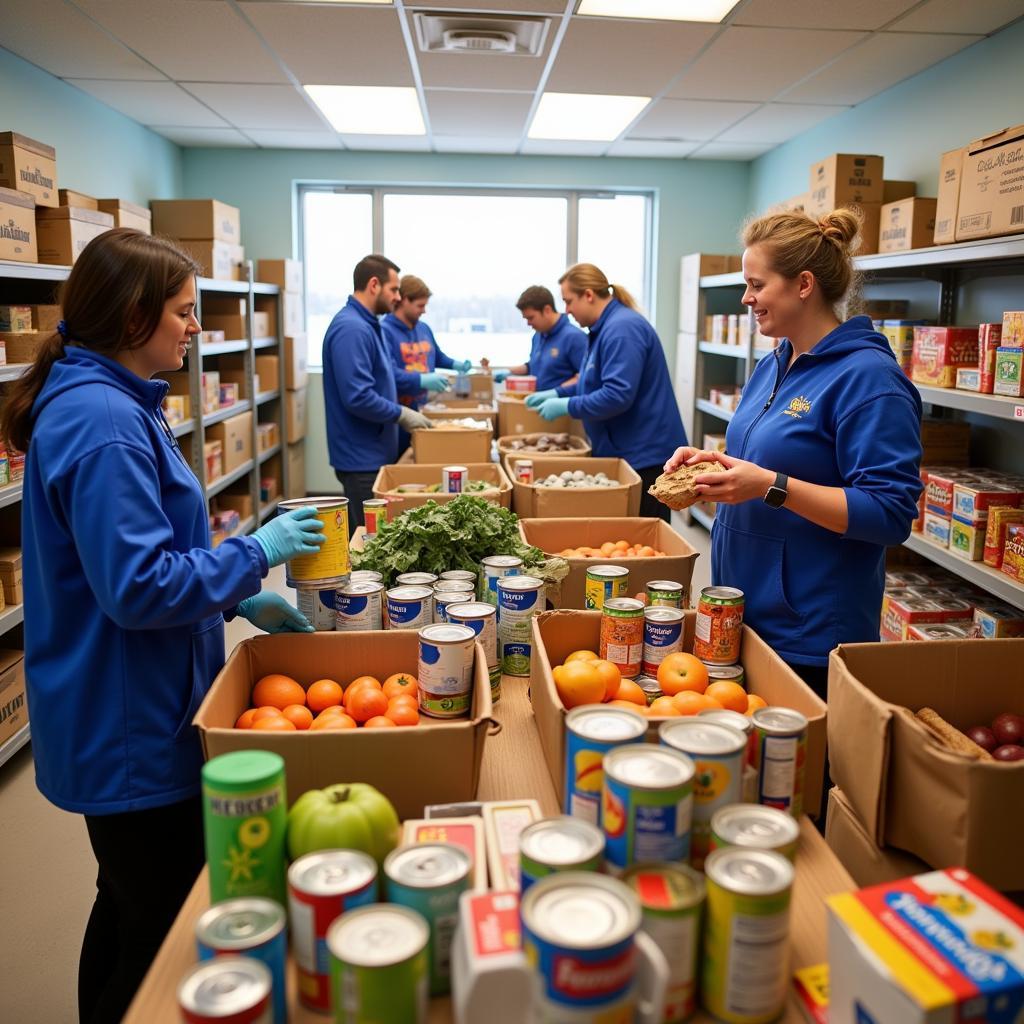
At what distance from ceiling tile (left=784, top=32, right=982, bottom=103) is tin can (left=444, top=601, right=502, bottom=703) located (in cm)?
416

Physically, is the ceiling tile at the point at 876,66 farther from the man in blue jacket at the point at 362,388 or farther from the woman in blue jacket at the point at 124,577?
the woman in blue jacket at the point at 124,577

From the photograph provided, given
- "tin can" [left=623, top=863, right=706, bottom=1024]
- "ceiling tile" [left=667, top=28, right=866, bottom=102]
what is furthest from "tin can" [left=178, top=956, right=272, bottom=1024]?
"ceiling tile" [left=667, top=28, right=866, bottom=102]

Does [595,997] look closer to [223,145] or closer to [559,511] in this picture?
[559,511]

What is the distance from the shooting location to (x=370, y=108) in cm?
622

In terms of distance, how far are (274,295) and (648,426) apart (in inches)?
186

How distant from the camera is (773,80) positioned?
17.5 feet

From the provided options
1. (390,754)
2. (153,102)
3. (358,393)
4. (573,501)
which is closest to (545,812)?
(390,754)

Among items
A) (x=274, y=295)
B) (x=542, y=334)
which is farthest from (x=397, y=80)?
(x=274, y=295)

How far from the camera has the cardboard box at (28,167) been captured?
353 cm

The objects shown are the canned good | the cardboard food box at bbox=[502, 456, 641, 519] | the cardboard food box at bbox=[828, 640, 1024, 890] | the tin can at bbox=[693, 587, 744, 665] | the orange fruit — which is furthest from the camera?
the cardboard food box at bbox=[502, 456, 641, 519]

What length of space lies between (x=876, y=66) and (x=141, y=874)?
17.5 feet

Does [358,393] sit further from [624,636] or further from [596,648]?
[624,636]

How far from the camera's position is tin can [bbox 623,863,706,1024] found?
0.93 m

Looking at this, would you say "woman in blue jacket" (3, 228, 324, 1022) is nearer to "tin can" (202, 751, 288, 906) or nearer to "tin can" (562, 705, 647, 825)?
"tin can" (202, 751, 288, 906)
